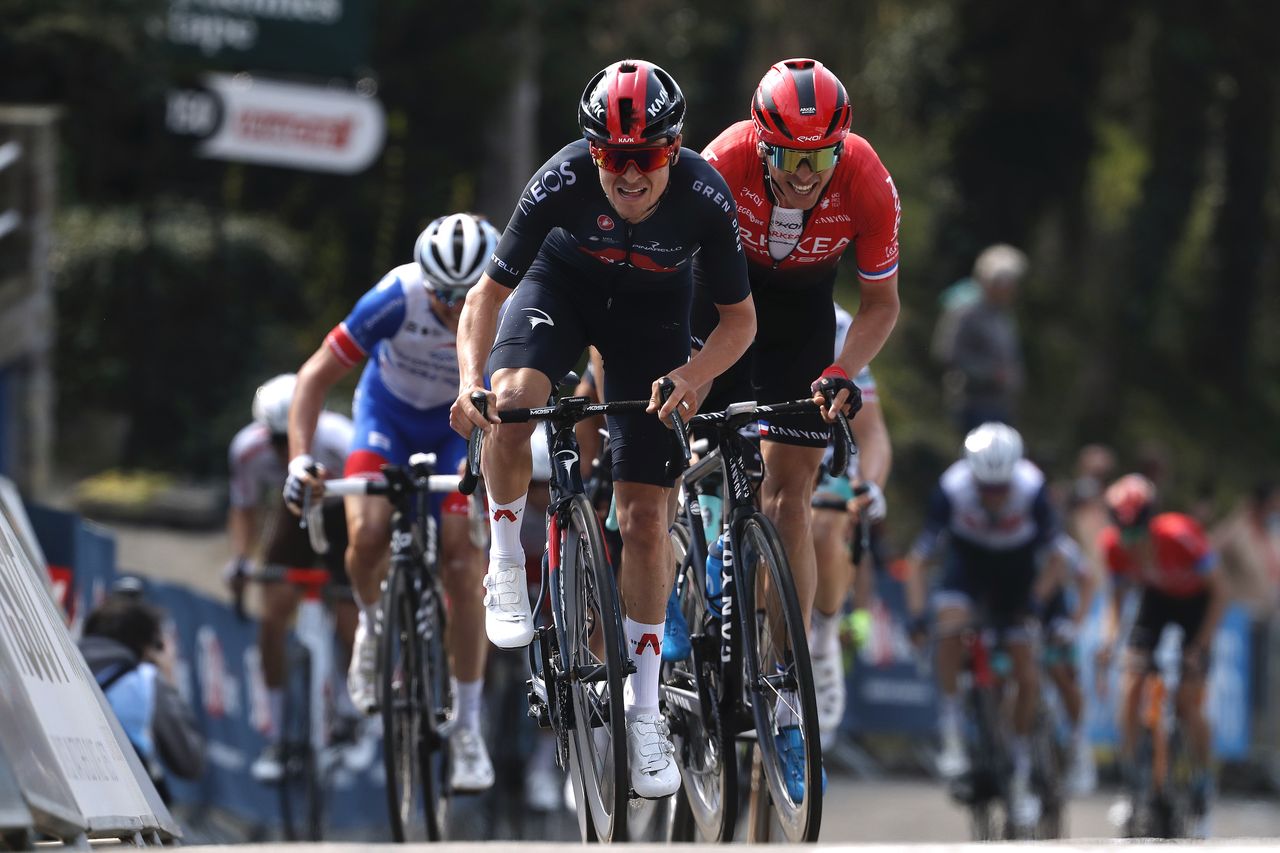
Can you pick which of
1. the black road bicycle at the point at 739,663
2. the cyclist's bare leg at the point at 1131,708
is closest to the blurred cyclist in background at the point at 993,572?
the cyclist's bare leg at the point at 1131,708

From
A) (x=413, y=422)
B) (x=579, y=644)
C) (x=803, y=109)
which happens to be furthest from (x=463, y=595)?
(x=803, y=109)

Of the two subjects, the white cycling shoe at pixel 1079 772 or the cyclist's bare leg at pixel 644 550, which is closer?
the cyclist's bare leg at pixel 644 550

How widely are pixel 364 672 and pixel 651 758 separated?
229 centimetres

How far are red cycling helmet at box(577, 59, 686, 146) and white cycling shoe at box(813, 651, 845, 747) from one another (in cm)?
340

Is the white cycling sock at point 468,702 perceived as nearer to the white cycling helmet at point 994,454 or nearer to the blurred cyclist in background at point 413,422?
the blurred cyclist in background at point 413,422

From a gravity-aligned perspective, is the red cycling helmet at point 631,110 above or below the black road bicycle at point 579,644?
above

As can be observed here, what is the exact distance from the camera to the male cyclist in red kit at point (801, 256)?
733 cm

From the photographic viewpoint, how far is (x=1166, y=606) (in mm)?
15594

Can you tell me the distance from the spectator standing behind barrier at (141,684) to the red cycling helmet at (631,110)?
3266 millimetres

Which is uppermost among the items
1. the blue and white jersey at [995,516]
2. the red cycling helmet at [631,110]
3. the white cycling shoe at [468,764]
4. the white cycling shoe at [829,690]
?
the red cycling helmet at [631,110]

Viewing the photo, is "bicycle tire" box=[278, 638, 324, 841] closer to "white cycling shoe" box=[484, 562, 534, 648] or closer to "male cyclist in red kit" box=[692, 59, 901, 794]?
"male cyclist in red kit" box=[692, 59, 901, 794]

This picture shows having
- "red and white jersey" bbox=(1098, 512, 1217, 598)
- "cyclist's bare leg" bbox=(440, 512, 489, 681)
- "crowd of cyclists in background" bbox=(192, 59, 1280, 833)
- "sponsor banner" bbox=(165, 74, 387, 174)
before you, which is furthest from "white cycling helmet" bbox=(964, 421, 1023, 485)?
"sponsor banner" bbox=(165, 74, 387, 174)

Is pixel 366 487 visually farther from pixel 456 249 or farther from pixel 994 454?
pixel 994 454

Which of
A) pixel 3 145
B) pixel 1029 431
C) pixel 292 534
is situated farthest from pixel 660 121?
pixel 1029 431
